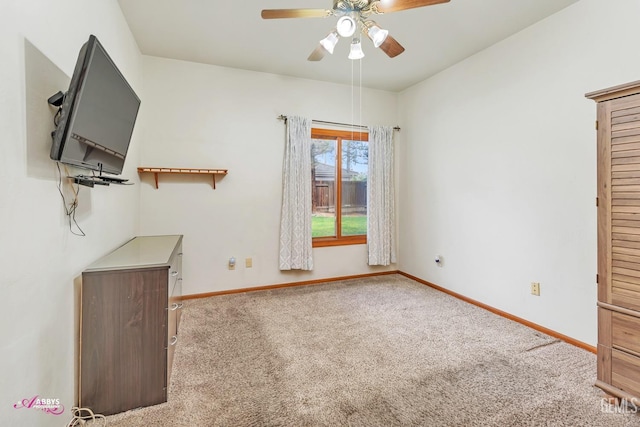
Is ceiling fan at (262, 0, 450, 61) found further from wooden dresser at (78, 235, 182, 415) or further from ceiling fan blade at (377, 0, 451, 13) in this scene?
wooden dresser at (78, 235, 182, 415)

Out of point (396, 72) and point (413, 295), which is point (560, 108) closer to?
point (396, 72)

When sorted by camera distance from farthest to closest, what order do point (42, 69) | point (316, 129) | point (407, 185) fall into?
point (407, 185)
point (316, 129)
point (42, 69)

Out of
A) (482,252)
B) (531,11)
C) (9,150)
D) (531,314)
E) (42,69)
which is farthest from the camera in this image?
(482,252)

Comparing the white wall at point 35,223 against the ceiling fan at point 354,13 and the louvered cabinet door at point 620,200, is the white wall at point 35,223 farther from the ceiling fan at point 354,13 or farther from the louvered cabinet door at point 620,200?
the louvered cabinet door at point 620,200

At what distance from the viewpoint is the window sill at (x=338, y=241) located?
413 centimetres

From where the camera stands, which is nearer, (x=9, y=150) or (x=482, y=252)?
(x=9, y=150)

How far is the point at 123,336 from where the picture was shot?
1.66 metres

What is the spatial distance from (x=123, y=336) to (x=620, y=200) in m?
2.97

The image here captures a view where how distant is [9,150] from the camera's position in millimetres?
1084

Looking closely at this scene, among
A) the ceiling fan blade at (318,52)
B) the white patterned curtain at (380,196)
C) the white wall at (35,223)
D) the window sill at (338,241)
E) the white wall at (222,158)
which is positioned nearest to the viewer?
the white wall at (35,223)

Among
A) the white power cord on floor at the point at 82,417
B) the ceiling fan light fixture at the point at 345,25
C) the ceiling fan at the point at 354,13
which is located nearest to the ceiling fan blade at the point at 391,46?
the ceiling fan at the point at 354,13

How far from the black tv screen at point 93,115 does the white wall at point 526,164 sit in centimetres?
329

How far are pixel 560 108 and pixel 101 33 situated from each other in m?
3.63

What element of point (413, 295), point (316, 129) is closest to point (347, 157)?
point (316, 129)
